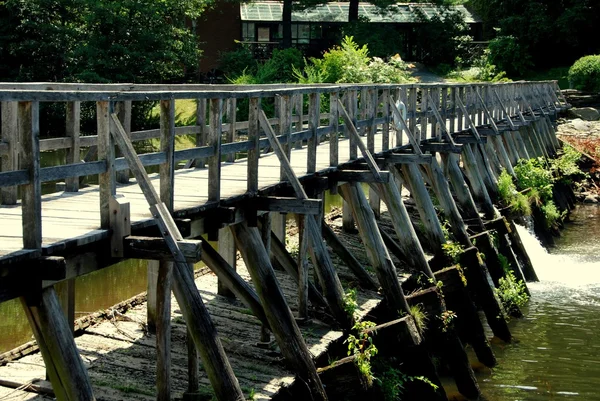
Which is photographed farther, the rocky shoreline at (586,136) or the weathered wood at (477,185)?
the rocky shoreline at (586,136)

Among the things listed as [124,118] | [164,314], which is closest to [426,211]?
[124,118]

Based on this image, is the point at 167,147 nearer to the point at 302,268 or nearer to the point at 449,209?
the point at 302,268

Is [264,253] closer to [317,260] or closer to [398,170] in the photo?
[317,260]

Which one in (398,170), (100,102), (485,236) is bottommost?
(485,236)

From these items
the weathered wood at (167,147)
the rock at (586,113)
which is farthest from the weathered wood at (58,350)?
the rock at (586,113)

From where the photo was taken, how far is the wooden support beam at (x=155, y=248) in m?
7.32

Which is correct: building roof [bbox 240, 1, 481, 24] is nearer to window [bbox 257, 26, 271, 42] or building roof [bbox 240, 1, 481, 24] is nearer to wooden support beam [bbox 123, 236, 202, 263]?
window [bbox 257, 26, 271, 42]

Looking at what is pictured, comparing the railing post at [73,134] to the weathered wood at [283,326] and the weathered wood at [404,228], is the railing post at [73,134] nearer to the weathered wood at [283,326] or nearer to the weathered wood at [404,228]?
the weathered wood at [283,326]

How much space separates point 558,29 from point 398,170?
123 ft

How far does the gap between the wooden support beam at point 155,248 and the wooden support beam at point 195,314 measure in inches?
3.8

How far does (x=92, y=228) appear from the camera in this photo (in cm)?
752

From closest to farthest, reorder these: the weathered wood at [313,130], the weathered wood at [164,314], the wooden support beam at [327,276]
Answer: the weathered wood at [164,314] → the wooden support beam at [327,276] → the weathered wood at [313,130]

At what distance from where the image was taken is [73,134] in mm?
10109

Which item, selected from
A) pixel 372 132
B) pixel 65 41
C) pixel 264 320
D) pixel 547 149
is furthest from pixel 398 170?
pixel 65 41
